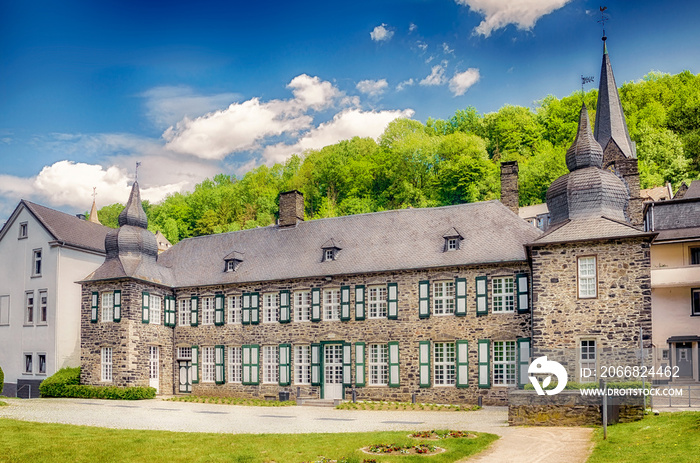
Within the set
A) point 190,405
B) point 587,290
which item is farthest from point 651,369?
point 190,405

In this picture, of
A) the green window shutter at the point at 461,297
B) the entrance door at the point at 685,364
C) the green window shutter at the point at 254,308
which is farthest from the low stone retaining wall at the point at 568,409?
the green window shutter at the point at 254,308

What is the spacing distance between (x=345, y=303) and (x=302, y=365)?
10.7ft

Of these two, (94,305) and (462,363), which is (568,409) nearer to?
(462,363)

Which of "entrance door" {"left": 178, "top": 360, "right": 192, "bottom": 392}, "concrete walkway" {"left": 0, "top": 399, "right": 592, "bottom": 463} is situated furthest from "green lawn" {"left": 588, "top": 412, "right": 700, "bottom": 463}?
"entrance door" {"left": 178, "top": 360, "right": 192, "bottom": 392}

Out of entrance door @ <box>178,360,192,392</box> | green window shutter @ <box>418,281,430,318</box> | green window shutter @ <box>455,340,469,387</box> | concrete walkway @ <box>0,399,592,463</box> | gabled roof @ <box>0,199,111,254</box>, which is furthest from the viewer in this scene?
gabled roof @ <box>0,199,111,254</box>

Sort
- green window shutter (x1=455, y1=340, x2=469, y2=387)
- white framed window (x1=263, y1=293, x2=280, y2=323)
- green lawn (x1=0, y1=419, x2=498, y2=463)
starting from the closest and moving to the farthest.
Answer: green lawn (x1=0, y1=419, x2=498, y2=463)
green window shutter (x1=455, y1=340, x2=469, y2=387)
white framed window (x1=263, y1=293, x2=280, y2=323)

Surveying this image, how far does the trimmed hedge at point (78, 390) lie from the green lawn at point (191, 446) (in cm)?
1290

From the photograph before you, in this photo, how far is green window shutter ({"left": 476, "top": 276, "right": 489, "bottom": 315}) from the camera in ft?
86.6

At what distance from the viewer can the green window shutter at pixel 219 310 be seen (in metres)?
31.7

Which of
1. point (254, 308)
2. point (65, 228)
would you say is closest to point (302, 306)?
point (254, 308)

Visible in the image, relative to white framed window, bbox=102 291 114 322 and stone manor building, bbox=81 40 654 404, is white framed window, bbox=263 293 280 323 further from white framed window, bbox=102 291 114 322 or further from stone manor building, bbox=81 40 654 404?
white framed window, bbox=102 291 114 322

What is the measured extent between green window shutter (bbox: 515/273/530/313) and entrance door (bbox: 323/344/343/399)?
7538mm

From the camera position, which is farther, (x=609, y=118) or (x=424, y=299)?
(x=609, y=118)

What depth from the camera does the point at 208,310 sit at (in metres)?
32.3
